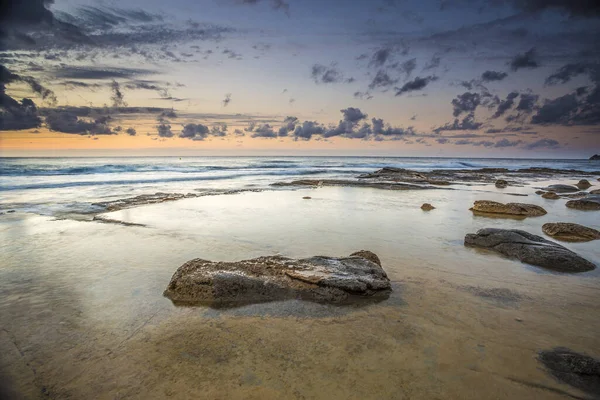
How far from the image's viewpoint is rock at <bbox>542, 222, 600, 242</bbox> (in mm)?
7117

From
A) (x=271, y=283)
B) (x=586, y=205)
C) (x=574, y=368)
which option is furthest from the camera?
(x=586, y=205)

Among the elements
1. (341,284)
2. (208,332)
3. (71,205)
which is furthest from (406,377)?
(71,205)

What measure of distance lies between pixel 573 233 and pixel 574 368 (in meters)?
6.05

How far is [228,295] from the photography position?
404 centimetres

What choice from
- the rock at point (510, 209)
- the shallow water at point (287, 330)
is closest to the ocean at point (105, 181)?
the shallow water at point (287, 330)

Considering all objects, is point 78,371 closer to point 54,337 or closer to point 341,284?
point 54,337

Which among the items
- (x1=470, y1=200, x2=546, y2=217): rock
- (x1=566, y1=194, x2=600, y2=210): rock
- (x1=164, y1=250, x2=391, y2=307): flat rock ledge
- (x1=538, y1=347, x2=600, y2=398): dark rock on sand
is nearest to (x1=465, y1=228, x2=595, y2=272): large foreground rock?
(x1=538, y1=347, x2=600, y2=398): dark rock on sand

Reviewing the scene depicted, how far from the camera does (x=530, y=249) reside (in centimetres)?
568

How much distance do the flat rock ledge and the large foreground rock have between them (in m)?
3.02

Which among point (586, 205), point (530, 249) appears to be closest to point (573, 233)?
point (530, 249)

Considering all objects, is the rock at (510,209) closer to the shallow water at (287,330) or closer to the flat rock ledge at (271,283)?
the shallow water at (287,330)

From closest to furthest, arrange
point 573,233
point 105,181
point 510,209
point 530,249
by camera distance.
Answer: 1. point 530,249
2. point 573,233
3. point 510,209
4. point 105,181

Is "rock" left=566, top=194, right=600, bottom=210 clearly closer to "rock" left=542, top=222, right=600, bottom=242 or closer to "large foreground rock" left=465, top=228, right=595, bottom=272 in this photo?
"rock" left=542, top=222, right=600, bottom=242

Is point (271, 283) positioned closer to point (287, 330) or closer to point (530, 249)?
point (287, 330)
